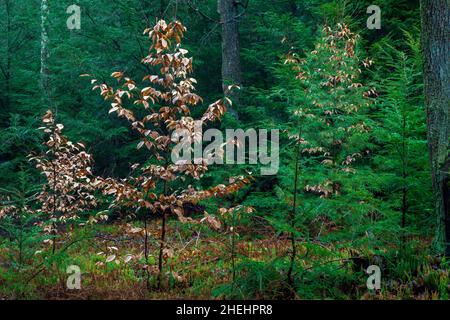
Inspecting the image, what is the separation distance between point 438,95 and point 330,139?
103 inches

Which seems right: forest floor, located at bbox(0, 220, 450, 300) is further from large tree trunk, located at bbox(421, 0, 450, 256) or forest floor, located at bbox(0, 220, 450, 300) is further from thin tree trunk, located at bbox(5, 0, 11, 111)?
thin tree trunk, located at bbox(5, 0, 11, 111)

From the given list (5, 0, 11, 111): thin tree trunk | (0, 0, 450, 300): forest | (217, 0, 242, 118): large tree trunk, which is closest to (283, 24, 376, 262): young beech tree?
(0, 0, 450, 300): forest

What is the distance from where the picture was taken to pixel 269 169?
29.5 feet

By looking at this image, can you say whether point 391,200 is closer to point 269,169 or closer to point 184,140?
point 269,169

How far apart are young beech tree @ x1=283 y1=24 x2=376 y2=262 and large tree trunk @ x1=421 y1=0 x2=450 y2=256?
1034 millimetres

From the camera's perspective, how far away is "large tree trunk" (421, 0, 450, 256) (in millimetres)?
6508

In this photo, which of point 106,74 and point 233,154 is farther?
point 106,74

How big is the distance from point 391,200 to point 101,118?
11.8m

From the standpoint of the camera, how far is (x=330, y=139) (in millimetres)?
9039

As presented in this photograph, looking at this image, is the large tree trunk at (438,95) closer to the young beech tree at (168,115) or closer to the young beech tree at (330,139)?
the young beech tree at (330,139)

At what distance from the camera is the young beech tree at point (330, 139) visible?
6.15 meters

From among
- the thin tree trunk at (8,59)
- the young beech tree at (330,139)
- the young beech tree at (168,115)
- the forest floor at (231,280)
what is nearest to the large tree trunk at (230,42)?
the young beech tree at (330,139)

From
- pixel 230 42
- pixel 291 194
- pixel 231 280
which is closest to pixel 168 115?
pixel 291 194
